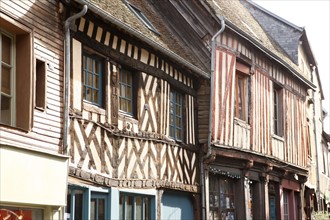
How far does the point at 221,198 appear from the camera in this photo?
45.4 feet

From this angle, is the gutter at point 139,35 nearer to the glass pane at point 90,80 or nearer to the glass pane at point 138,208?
the glass pane at point 90,80

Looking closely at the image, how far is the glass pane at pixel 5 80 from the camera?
752 cm

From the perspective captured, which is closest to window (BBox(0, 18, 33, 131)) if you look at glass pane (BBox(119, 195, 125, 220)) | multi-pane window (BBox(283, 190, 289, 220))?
glass pane (BBox(119, 195, 125, 220))

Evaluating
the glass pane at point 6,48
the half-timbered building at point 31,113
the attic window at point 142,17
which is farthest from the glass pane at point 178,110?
the glass pane at point 6,48

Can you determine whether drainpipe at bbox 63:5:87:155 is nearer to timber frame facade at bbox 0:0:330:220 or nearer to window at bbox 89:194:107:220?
timber frame facade at bbox 0:0:330:220

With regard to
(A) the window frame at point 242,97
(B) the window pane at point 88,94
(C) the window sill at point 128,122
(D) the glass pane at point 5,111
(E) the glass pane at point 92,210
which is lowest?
(E) the glass pane at point 92,210

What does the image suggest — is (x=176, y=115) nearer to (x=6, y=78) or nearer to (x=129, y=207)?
(x=129, y=207)

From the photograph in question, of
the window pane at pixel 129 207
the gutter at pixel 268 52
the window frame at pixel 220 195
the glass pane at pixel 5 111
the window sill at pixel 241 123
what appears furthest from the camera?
the window sill at pixel 241 123

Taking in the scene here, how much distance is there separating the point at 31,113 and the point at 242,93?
8018 millimetres

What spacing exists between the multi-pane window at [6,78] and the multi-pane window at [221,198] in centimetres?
656

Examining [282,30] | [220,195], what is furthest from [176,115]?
[282,30]

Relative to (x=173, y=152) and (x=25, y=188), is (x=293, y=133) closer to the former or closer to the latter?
(x=173, y=152)

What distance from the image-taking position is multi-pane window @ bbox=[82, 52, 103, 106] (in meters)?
9.37

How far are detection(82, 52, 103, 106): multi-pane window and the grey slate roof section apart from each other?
36.6 feet
